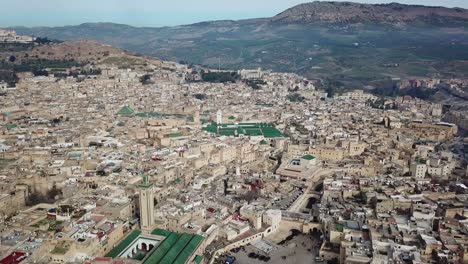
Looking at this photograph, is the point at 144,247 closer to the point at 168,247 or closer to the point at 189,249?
the point at 168,247

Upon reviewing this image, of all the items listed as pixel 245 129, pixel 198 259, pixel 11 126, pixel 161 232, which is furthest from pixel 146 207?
pixel 11 126

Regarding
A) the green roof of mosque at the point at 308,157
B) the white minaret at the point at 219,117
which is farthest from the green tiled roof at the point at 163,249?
the white minaret at the point at 219,117

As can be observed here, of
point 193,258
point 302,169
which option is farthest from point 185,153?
point 193,258

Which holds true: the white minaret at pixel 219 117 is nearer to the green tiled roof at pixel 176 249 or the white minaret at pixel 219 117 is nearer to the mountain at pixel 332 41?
the green tiled roof at pixel 176 249

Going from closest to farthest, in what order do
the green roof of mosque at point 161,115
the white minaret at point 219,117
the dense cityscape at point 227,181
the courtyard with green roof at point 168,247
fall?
the courtyard with green roof at point 168,247
the dense cityscape at point 227,181
the white minaret at point 219,117
the green roof of mosque at point 161,115

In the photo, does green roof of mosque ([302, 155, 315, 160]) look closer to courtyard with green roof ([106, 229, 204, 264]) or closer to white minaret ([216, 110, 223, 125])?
courtyard with green roof ([106, 229, 204, 264])

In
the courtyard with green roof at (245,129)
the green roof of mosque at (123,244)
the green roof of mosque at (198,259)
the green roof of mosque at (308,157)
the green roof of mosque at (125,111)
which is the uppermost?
the green roof of mosque at (125,111)
